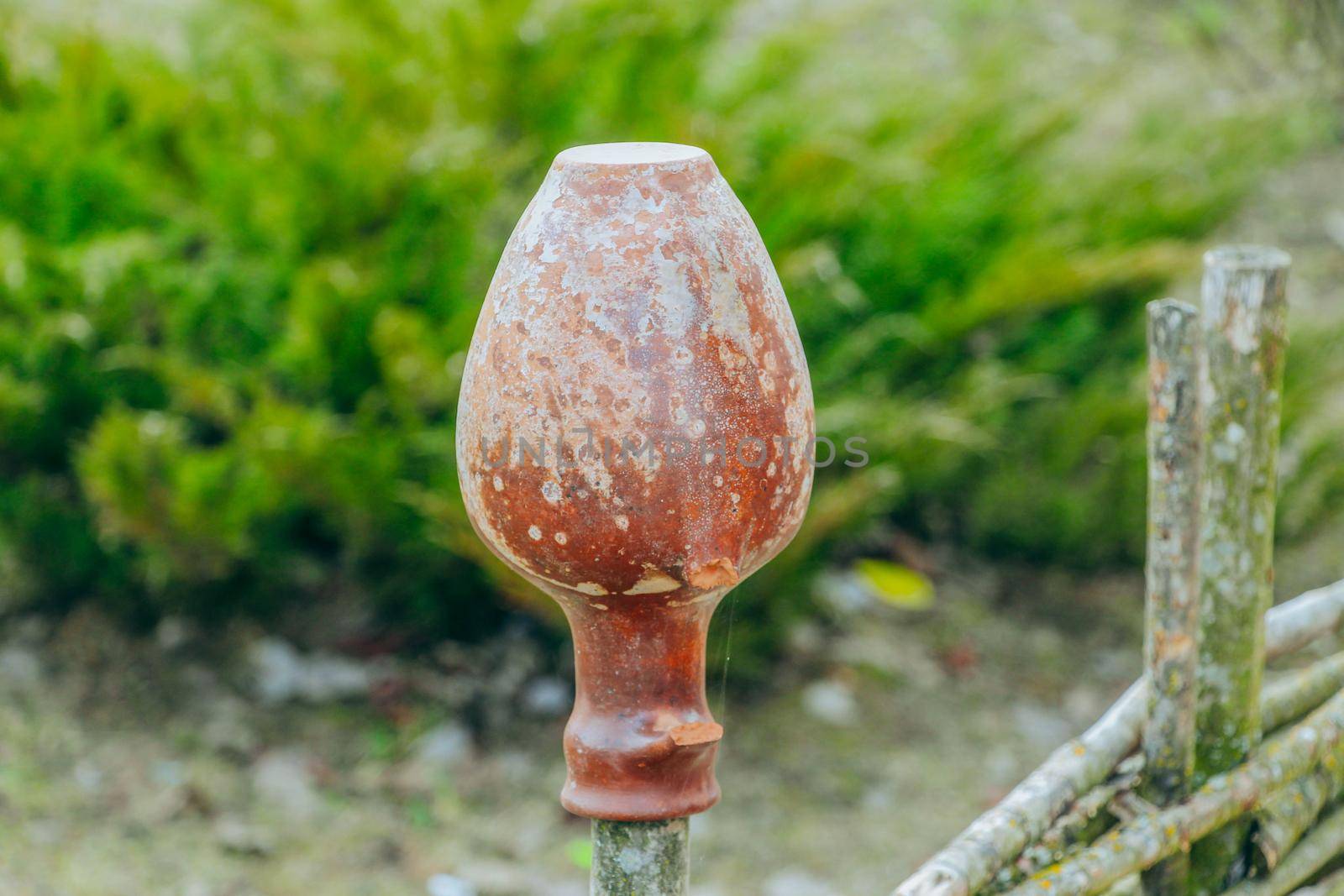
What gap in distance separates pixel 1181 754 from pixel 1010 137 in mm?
2042

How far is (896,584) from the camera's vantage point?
9.68 feet

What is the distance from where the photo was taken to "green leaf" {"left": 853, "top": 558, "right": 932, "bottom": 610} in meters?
2.93

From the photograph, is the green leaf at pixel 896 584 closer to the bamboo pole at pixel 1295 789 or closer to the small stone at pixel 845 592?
the small stone at pixel 845 592

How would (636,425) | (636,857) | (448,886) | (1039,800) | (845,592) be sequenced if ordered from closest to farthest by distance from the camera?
(636,425)
(636,857)
(1039,800)
(448,886)
(845,592)

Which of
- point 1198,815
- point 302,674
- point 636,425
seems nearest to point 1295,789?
point 1198,815

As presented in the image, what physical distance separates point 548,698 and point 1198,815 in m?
1.35

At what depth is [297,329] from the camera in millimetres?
2232

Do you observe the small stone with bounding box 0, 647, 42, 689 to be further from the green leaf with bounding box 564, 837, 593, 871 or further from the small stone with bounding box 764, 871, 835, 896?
the small stone with bounding box 764, 871, 835, 896

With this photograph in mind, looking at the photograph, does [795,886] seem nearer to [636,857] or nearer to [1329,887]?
[1329,887]

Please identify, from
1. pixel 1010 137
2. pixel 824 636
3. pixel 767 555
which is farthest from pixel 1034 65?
pixel 767 555

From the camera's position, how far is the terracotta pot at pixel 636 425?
2.88ft

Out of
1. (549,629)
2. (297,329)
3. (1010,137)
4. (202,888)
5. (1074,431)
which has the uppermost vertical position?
(1010,137)

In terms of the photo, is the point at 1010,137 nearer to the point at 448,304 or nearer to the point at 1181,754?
the point at 448,304

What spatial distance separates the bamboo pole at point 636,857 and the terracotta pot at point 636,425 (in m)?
0.03
